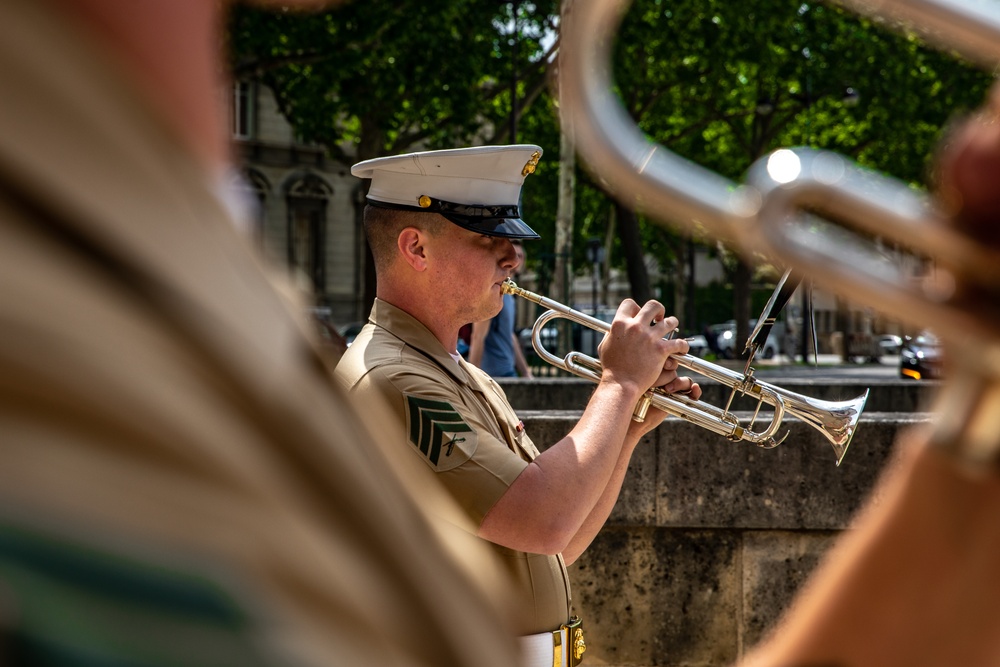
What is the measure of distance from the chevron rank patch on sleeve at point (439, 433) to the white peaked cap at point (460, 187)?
0.62 meters

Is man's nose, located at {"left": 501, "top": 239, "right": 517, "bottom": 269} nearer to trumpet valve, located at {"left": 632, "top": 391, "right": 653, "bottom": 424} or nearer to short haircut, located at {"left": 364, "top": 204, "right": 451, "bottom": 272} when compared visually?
short haircut, located at {"left": 364, "top": 204, "right": 451, "bottom": 272}

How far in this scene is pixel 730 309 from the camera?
4959cm

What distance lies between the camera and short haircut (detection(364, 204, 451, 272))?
2.94m

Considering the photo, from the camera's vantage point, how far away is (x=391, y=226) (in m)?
2.98

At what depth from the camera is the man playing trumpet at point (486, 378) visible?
239 centimetres

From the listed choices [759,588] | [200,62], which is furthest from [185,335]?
[759,588]

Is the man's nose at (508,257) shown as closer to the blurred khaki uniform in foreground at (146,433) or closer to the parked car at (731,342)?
the blurred khaki uniform in foreground at (146,433)

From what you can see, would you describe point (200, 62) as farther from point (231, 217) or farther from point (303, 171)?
point (303, 171)

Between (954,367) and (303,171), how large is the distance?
3664 cm

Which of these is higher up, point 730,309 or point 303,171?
point 303,171

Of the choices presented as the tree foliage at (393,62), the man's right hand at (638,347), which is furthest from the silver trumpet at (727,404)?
the tree foliage at (393,62)

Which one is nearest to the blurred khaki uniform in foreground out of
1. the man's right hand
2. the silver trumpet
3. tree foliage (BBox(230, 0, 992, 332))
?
the man's right hand

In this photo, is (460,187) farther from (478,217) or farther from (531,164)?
(531,164)

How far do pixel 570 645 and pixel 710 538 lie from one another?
2522mm
